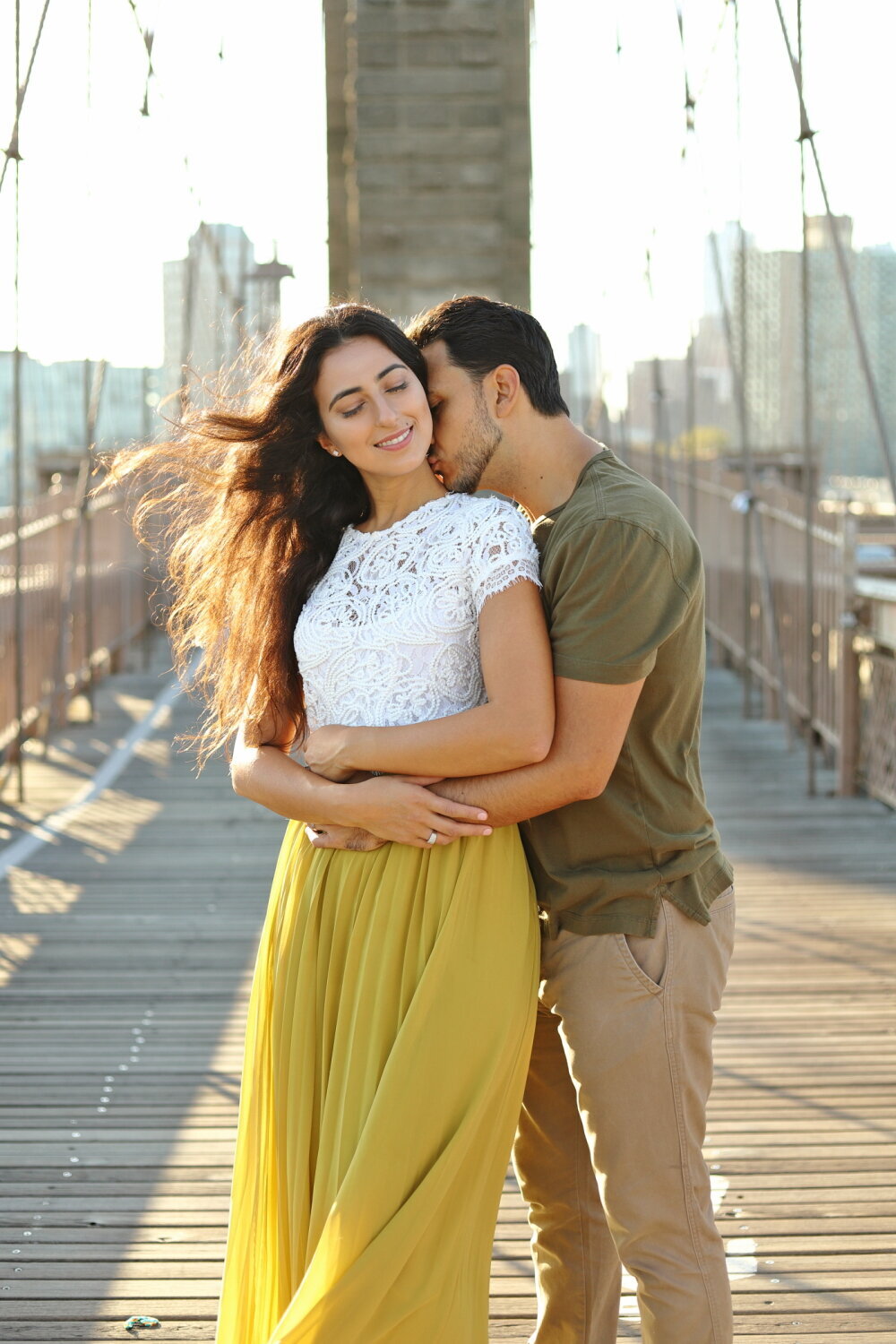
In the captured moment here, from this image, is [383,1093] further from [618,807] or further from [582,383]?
[582,383]

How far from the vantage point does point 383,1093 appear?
133 cm

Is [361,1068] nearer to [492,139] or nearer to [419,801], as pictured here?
[419,801]

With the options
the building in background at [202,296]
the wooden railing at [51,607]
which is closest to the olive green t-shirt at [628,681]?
the building in background at [202,296]

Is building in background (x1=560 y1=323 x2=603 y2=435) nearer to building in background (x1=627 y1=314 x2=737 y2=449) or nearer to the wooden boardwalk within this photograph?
building in background (x1=627 y1=314 x2=737 y2=449)

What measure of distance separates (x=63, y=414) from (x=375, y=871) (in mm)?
51695

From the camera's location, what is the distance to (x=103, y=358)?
679 cm

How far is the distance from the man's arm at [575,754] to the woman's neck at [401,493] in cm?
27

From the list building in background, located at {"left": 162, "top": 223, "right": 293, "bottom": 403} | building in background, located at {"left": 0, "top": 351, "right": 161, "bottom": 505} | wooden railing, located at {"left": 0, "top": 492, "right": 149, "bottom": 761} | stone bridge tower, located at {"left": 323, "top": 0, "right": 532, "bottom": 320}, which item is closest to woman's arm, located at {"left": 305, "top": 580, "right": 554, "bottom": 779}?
building in background, located at {"left": 0, "top": 351, "right": 161, "bottom": 505}

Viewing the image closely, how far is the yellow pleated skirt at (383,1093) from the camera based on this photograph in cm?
131

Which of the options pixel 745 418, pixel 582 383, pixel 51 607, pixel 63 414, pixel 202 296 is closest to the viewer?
pixel 745 418

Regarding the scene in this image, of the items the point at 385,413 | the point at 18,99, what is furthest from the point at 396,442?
the point at 18,99

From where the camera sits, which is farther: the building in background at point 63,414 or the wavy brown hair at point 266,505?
the building in background at point 63,414

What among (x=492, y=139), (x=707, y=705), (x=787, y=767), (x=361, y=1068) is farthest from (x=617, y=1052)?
(x=492, y=139)

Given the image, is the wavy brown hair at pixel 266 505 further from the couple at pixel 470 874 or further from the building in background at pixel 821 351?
the building in background at pixel 821 351
